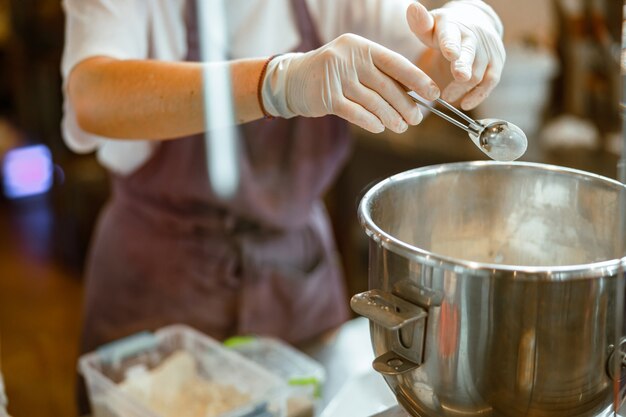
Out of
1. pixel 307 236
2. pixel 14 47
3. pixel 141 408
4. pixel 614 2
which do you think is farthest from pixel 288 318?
pixel 14 47

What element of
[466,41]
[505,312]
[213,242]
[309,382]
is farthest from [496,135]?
[213,242]

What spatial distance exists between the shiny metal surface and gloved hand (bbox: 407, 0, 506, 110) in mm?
93

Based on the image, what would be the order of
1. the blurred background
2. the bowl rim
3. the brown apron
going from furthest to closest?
the blurred background, the brown apron, the bowl rim

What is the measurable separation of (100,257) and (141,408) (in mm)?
663

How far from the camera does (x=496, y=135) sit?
826 millimetres

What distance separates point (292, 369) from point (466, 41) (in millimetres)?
635

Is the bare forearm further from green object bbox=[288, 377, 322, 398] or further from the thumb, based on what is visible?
green object bbox=[288, 377, 322, 398]

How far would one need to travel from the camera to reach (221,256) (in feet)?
5.24

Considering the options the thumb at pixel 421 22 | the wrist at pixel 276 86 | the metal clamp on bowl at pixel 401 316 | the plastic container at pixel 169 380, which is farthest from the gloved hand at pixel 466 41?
the plastic container at pixel 169 380

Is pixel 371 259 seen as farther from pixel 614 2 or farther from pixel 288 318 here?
pixel 614 2

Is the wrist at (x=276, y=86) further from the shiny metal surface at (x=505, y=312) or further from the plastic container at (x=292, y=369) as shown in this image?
the plastic container at (x=292, y=369)

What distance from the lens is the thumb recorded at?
87 cm

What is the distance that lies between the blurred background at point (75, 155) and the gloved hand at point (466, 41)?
17 centimetres

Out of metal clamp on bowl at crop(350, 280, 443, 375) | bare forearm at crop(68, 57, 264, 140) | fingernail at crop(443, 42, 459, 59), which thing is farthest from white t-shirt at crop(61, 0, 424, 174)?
metal clamp on bowl at crop(350, 280, 443, 375)
